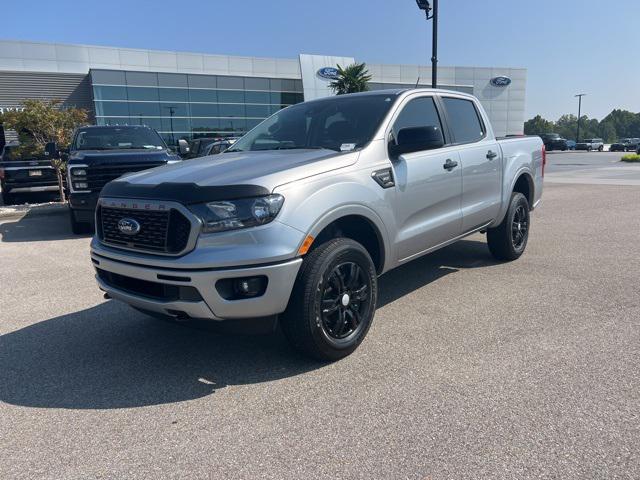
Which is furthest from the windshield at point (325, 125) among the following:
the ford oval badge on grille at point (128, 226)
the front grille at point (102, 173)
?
the front grille at point (102, 173)

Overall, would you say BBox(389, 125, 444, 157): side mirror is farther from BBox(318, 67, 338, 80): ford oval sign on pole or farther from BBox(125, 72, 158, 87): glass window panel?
BBox(318, 67, 338, 80): ford oval sign on pole

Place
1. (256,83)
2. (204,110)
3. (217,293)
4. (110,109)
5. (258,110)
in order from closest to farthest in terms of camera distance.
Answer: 1. (217,293)
2. (110,109)
3. (204,110)
4. (256,83)
5. (258,110)

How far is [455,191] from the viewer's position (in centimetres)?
489

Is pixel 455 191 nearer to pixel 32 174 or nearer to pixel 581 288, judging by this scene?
pixel 581 288

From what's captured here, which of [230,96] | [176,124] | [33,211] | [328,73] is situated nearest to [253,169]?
A: [33,211]

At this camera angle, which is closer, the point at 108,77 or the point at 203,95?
the point at 108,77

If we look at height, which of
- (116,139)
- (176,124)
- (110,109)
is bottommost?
(116,139)

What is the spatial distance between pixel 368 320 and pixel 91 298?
310cm

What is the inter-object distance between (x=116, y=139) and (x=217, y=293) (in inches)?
306

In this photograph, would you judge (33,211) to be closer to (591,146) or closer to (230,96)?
(230,96)

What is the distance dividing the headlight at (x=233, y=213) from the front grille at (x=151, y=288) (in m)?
0.40

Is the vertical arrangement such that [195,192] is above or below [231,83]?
below

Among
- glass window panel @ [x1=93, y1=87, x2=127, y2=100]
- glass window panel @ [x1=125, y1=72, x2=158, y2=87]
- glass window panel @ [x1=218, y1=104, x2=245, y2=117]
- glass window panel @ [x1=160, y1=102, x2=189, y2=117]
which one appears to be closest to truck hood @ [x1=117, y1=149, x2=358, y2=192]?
glass window panel @ [x1=160, y1=102, x2=189, y2=117]

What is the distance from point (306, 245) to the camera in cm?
327
